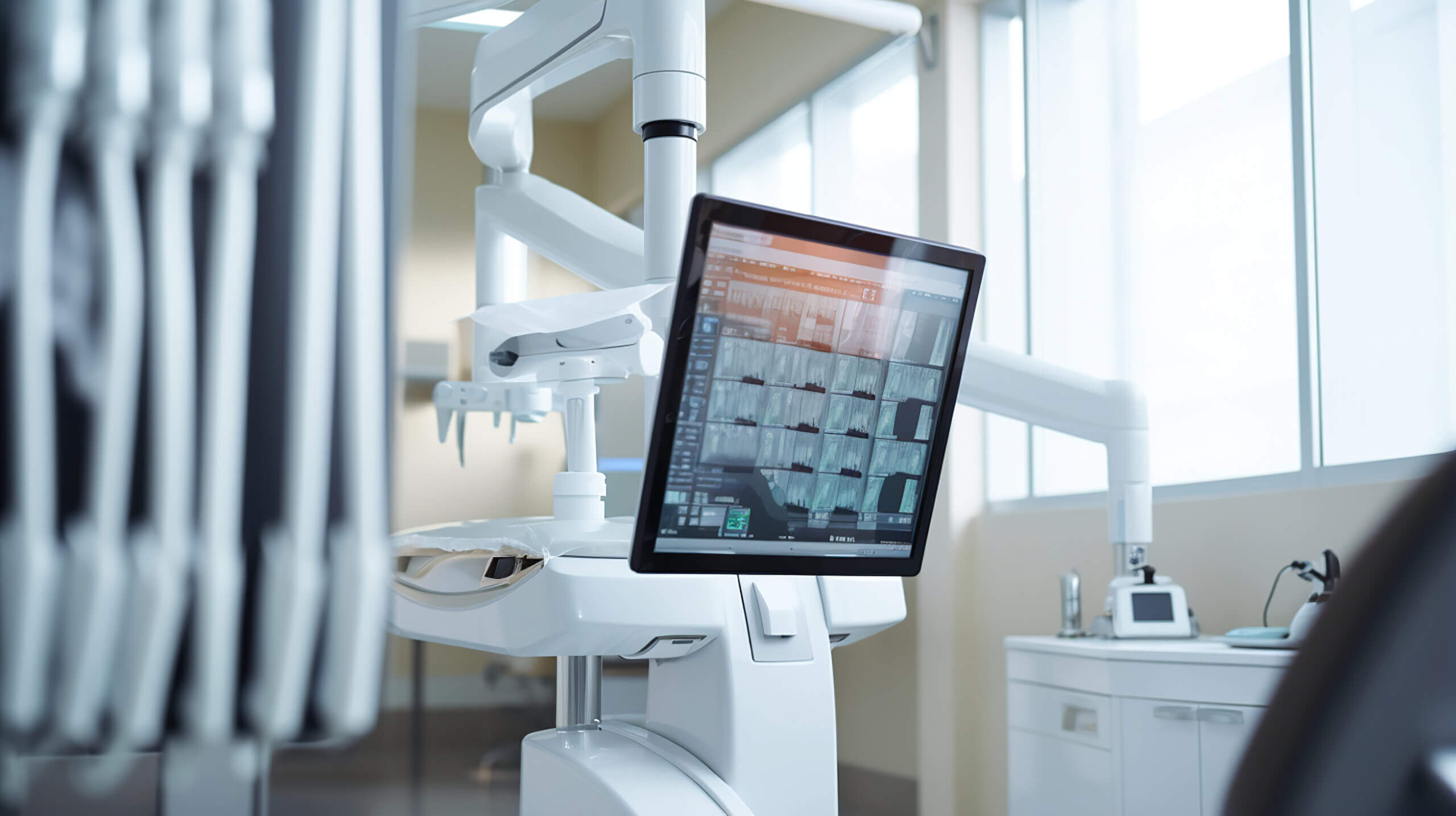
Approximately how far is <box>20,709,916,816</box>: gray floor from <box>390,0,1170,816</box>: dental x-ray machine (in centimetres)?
204

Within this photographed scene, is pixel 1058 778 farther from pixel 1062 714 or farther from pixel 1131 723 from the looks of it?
pixel 1131 723

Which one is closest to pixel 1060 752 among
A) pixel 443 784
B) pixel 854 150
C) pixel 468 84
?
pixel 854 150

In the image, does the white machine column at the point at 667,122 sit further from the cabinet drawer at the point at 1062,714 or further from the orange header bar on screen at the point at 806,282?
the cabinet drawer at the point at 1062,714

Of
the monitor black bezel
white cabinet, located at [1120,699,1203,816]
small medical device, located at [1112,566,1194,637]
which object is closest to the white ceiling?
small medical device, located at [1112,566,1194,637]

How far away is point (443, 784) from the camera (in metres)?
4.60

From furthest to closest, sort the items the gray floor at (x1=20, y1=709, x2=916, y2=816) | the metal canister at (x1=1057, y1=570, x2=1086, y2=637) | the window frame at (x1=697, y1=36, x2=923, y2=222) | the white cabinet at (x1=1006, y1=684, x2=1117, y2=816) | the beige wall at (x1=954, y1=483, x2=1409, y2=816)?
the window frame at (x1=697, y1=36, x2=923, y2=222), the gray floor at (x1=20, y1=709, x2=916, y2=816), the metal canister at (x1=1057, y1=570, x2=1086, y2=637), the beige wall at (x1=954, y1=483, x2=1409, y2=816), the white cabinet at (x1=1006, y1=684, x2=1117, y2=816)

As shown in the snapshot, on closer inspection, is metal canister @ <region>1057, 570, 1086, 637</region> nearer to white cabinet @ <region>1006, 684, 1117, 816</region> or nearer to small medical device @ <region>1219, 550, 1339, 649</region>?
white cabinet @ <region>1006, 684, 1117, 816</region>

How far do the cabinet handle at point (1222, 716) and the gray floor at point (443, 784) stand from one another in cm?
200

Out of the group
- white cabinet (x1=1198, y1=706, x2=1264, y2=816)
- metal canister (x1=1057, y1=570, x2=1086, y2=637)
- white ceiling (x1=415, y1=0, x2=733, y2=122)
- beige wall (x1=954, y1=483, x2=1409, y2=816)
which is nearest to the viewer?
white cabinet (x1=1198, y1=706, x2=1264, y2=816)

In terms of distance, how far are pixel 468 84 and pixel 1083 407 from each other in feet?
16.2

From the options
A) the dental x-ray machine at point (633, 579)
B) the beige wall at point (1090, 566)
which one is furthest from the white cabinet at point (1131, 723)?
the dental x-ray machine at point (633, 579)

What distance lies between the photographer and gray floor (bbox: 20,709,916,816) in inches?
155

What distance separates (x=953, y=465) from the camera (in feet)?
12.4

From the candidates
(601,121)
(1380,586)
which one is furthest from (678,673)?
(601,121)
